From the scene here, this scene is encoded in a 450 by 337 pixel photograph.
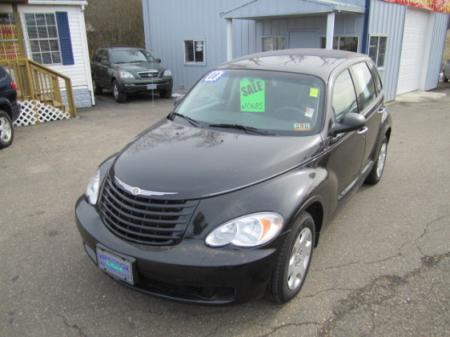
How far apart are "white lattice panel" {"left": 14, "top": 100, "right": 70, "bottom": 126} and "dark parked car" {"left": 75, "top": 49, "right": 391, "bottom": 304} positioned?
6.89m

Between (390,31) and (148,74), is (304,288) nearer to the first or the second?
(148,74)


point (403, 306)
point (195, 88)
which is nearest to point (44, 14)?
point (195, 88)

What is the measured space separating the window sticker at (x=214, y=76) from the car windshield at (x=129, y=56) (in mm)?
9900

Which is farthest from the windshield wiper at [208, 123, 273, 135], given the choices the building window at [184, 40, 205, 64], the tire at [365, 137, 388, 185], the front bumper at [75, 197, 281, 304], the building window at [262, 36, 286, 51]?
the building window at [184, 40, 205, 64]

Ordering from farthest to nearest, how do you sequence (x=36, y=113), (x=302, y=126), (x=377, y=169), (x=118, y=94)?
(x=118, y=94) < (x=36, y=113) < (x=377, y=169) < (x=302, y=126)

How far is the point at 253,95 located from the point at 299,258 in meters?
1.53

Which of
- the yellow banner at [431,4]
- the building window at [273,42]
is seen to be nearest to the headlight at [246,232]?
the building window at [273,42]

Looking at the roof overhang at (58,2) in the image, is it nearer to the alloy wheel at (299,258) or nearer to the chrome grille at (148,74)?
the chrome grille at (148,74)

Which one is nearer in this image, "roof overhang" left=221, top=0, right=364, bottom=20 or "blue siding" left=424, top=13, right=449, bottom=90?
"roof overhang" left=221, top=0, right=364, bottom=20

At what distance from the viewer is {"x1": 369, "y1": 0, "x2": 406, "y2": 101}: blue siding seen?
11305mm

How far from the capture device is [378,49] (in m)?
12.1

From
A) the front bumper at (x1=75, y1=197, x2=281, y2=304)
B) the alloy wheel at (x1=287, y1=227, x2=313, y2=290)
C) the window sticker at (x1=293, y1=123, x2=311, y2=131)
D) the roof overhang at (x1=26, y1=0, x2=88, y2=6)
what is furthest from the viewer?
the roof overhang at (x1=26, y1=0, x2=88, y2=6)

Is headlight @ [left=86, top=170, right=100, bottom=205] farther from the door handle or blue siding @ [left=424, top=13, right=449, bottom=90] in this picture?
blue siding @ [left=424, top=13, right=449, bottom=90]

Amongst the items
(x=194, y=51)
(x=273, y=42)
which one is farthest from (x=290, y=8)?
(x=194, y=51)
